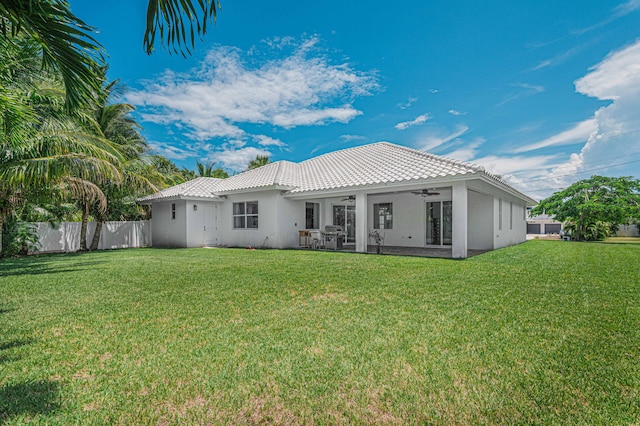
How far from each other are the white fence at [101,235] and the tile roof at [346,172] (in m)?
2.00

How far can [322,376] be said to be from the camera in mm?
3072

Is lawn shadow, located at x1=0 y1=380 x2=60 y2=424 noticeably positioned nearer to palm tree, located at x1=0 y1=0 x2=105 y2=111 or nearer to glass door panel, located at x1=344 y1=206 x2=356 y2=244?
palm tree, located at x1=0 y1=0 x2=105 y2=111

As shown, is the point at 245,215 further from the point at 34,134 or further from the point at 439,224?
the point at 34,134

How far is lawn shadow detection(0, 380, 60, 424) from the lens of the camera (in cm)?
253

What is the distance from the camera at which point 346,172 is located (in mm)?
17031

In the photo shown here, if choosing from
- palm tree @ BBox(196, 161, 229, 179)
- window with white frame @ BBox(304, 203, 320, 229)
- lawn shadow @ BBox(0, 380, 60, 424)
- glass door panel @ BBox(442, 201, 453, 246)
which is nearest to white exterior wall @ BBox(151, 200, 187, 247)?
window with white frame @ BBox(304, 203, 320, 229)

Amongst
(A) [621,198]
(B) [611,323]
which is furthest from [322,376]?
(A) [621,198]

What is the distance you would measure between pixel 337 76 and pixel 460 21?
661 cm

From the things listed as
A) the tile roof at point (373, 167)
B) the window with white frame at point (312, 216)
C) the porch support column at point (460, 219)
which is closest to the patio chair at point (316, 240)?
the window with white frame at point (312, 216)

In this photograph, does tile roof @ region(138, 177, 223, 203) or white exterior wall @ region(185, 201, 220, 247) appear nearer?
tile roof @ region(138, 177, 223, 203)

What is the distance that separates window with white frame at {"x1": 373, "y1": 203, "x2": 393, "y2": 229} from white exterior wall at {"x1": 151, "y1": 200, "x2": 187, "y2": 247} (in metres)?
10.7

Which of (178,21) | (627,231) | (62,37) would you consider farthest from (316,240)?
(627,231)

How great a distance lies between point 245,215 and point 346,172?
617 cm

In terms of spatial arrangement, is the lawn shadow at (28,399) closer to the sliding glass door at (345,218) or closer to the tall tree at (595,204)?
the sliding glass door at (345,218)
